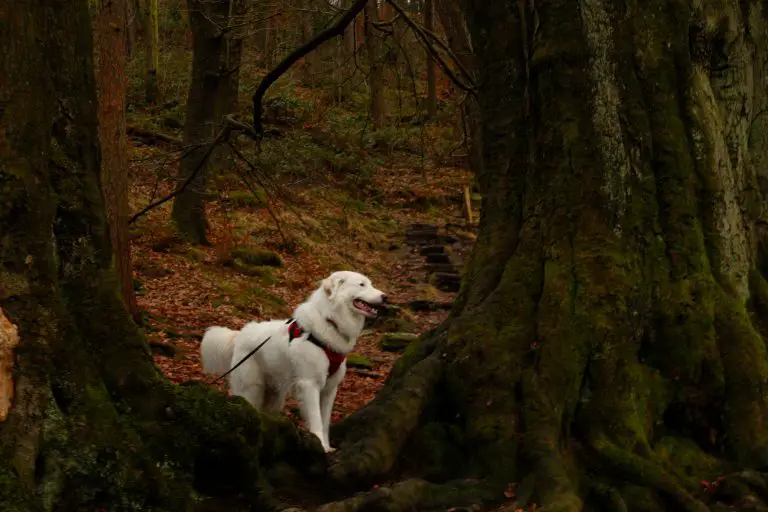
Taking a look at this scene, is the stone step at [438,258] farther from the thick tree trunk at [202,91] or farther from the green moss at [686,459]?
the green moss at [686,459]

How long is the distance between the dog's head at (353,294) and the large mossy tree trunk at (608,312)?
0.69 m

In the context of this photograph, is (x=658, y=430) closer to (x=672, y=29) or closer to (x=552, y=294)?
(x=552, y=294)

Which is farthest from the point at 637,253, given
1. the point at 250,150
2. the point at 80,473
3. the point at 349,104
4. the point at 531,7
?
the point at 349,104

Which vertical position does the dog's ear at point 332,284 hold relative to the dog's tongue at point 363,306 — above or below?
above

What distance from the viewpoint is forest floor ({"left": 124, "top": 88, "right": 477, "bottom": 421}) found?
1128 cm

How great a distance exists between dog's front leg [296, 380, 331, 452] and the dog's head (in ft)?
2.50

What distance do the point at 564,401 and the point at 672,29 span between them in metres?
3.06

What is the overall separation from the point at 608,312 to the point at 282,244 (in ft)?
Answer: 43.6

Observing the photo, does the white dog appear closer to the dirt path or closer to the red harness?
the red harness

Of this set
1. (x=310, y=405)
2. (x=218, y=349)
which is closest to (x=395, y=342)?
(x=218, y=349)

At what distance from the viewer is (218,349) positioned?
24.8 ft

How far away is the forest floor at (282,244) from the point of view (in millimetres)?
11281

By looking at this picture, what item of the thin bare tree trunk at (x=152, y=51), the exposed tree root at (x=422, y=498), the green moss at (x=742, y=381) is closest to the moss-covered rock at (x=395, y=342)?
the green moss at (x=742, y=381)

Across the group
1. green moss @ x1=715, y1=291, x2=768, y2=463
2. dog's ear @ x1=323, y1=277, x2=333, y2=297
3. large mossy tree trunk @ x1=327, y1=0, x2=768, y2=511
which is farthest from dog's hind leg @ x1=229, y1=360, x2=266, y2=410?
green moss @ x1=715, y1=291, x2=768, y2=463
